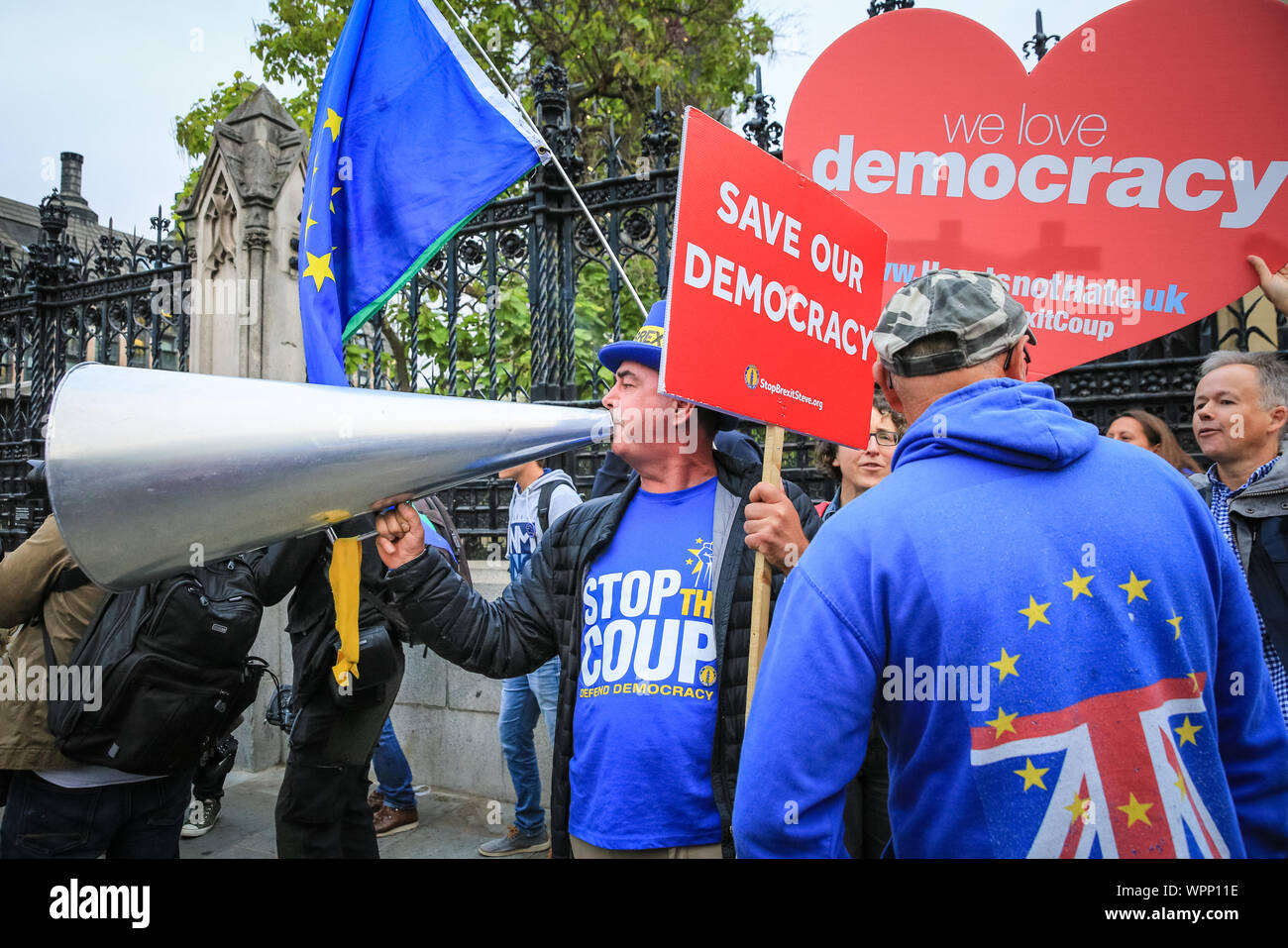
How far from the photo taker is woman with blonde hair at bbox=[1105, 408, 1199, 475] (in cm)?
363

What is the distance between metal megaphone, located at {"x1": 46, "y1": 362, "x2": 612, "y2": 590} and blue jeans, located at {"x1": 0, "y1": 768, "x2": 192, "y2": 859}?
69.1 inches

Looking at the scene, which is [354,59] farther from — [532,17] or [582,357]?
[532,17]

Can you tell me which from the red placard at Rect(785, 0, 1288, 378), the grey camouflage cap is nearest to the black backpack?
the grey camouflage cap

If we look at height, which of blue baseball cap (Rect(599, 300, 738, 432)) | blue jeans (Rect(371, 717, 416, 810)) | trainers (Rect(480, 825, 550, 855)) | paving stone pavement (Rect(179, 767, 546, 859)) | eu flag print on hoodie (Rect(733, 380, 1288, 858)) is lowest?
paving stone pavement (Rect(179, 767, 546, 859))

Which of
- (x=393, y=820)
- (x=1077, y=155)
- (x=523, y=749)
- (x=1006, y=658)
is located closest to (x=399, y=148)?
(x=1006, y=658)

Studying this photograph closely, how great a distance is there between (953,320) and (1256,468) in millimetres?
2141

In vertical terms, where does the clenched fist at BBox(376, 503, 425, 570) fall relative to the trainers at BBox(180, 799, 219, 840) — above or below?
above

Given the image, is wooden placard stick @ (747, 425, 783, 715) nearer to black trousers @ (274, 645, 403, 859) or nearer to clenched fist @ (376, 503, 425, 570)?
clenched fist @ (376, 503, 425, 570)

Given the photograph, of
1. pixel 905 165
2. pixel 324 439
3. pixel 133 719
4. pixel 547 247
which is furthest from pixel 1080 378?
pixel 133 719

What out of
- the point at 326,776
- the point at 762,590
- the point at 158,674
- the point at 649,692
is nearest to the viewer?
the point at 762,590

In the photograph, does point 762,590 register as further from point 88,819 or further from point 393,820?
point 393,820

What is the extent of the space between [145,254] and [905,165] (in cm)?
545

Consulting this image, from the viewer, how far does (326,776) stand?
3.23m

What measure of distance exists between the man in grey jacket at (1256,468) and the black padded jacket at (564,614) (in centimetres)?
154
